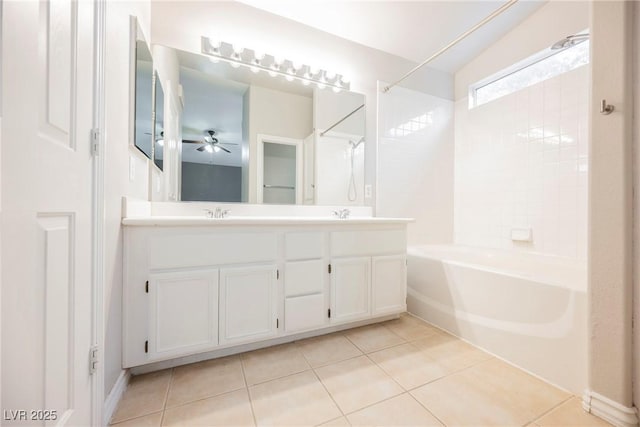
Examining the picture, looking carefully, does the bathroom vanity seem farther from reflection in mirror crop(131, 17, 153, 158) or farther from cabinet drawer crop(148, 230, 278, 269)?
reflection in mirror crop(131, 17, 153, 158)

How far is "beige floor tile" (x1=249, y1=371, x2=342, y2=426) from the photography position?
108 centimetres

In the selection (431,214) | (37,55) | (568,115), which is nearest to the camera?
(37,55)

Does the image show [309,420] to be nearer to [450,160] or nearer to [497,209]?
[497,209]

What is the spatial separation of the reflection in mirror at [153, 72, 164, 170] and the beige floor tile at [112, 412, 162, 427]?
52.3 inches

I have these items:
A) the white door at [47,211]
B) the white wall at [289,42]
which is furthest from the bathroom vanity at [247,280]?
the white wall at [289,42]

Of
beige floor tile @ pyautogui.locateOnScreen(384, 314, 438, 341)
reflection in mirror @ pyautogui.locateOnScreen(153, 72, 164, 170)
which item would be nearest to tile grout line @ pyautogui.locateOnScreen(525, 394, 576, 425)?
beige floor tile @ pyautogui.locateOnScreen(384, 314, 438, 341)

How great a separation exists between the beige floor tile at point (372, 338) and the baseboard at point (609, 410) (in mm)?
867

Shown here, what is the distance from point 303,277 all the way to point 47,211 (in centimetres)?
121

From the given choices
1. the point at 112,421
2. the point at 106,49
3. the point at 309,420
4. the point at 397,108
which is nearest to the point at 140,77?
the point at 106,49

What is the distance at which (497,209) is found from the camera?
2525 mm

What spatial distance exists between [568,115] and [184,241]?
112 inches

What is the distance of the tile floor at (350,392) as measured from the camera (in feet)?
3.55

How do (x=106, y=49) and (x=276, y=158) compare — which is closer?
(x=106, y=49)

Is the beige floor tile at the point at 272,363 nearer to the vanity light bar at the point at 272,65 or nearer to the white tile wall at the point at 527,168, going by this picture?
the vanity light bar at the point at 272,65
